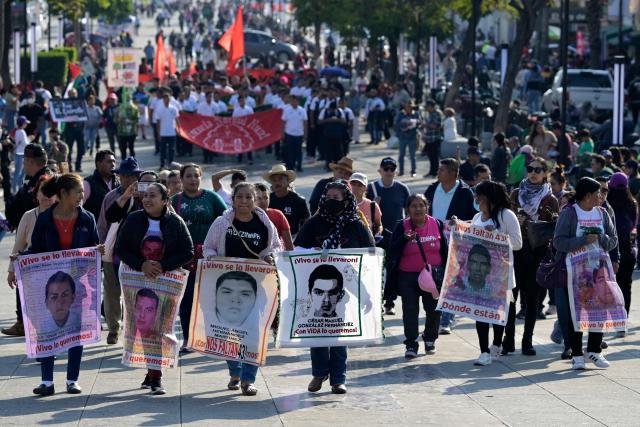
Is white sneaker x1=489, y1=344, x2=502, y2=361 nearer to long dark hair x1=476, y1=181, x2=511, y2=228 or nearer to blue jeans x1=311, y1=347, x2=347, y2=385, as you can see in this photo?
long dark hair x1=476, y1=181, x2=511, y2=228

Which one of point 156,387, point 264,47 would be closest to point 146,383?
point 156,387

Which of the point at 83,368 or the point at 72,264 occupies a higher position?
the point at 72,264

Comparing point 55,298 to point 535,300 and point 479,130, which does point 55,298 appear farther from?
point 479,130

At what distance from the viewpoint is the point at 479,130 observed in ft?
126

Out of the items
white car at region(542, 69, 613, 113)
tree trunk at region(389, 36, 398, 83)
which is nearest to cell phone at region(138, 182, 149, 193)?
white car at region(542, 69, 613, 113)

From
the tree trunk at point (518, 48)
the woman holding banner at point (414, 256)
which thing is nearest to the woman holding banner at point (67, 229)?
the woman holding banner at point (414, 256)

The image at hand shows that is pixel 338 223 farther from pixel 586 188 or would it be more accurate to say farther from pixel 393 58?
pixel 393 58

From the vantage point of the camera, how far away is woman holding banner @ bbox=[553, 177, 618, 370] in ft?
40.8

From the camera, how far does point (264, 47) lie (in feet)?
Answer: 246

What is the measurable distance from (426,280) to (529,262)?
1.06 metres

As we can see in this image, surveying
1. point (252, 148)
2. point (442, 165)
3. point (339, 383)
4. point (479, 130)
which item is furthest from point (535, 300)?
point (479, 130)

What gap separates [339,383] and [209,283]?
3.85 ft

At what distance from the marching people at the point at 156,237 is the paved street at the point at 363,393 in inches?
38.1

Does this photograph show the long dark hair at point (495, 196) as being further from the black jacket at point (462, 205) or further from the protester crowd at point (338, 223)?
the black jacket at point (462, 205)
